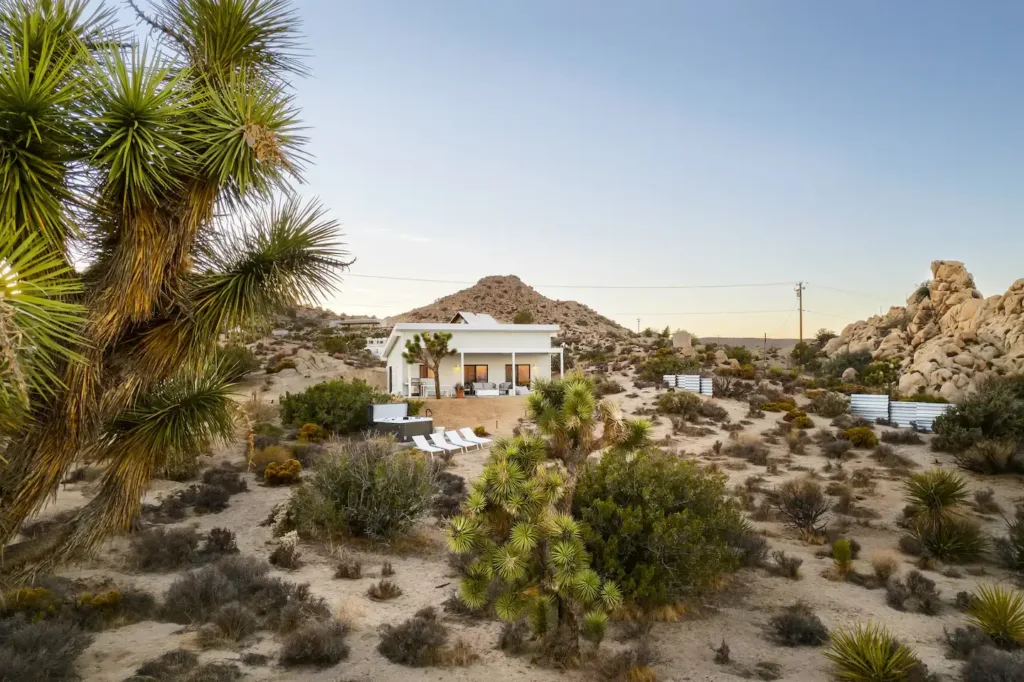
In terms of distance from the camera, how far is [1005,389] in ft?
66.5

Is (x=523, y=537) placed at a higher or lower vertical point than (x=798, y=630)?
higher

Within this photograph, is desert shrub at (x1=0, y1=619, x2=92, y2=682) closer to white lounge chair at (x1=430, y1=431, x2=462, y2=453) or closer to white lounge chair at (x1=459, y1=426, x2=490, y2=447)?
white lounge chair at (x1=430, y1=431, x2=462, y2=453)

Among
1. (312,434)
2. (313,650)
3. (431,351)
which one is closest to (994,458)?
(313,650)

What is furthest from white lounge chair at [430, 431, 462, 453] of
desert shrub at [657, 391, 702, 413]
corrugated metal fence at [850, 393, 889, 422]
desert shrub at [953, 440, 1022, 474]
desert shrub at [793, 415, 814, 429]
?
corrugated metal fence at [850, 393, 889, 422]

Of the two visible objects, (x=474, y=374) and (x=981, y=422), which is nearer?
(x=981, y=422)

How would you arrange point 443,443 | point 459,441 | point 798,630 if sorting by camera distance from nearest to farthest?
1. point 798,630
2. point 443,443
3. point 459,441

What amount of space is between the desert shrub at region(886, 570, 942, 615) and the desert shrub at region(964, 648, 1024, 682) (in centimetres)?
221

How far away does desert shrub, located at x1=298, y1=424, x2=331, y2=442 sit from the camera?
2128 centimetres

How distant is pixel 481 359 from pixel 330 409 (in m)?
12.8

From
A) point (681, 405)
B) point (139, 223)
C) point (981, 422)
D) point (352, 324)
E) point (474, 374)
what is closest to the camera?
point (139, 223)

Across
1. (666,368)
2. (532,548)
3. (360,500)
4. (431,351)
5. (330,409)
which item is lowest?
(360,500)

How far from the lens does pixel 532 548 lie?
7117mm

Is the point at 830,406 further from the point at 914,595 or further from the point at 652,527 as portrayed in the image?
the point at 652,527

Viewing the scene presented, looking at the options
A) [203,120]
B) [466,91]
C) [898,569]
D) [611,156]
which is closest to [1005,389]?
[898,569]
